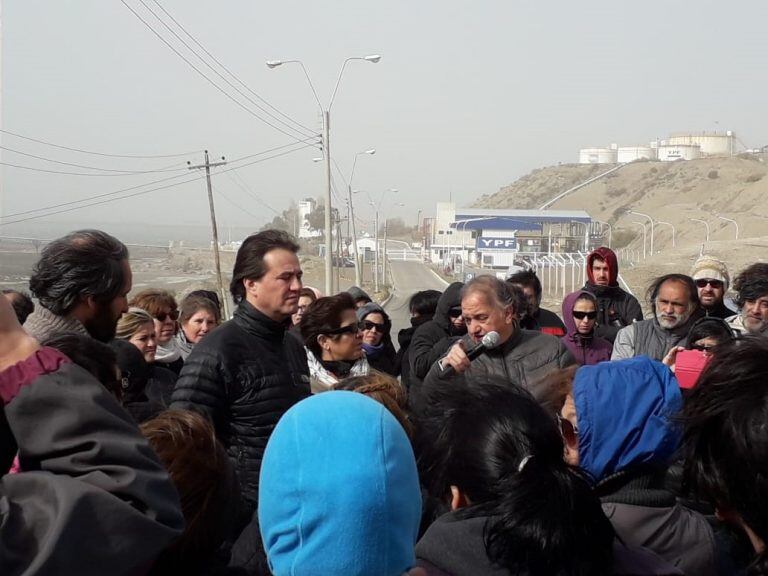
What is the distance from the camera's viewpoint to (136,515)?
139cm

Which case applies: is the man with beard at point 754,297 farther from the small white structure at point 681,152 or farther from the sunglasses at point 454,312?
the small white structure at point 681,152

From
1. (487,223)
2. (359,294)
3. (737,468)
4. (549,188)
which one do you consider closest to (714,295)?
(359,294)

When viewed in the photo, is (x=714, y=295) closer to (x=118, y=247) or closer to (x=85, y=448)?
(x=118, y=247)

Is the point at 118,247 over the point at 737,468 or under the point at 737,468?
over

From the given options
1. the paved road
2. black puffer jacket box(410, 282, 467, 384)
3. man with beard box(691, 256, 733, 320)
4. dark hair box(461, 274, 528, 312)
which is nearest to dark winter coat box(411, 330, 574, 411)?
dark hair box(461, 274, 528, 312)

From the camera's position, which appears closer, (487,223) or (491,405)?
(491,405)

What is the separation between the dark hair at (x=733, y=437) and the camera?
75.8 inches

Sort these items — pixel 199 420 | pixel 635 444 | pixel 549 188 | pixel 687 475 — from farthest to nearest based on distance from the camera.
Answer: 1. pixel 549 188
2. pixel 635 444
3. pixel 199 420
4. pixel 687 475

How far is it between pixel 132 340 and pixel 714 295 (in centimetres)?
439

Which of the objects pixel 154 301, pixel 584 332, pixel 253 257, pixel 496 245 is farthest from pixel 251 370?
pixel 496 245

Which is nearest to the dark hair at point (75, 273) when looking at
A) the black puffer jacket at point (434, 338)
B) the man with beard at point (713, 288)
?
the black puffer jacket at point (434, 338)

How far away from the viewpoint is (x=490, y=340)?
4.81m

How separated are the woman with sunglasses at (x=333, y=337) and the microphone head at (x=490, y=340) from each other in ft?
2.48

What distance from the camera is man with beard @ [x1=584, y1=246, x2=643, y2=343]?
7.46 m
